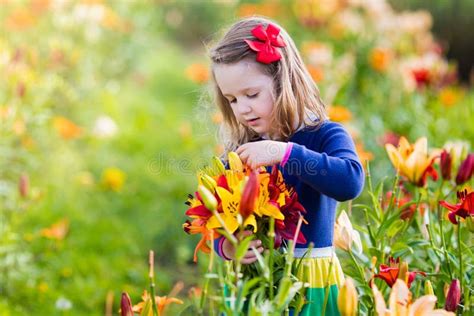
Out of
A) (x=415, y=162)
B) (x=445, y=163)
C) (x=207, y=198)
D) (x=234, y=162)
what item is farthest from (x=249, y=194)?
(x=445, y=163)

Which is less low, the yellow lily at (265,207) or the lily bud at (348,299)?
the yellow lily at (265,207)

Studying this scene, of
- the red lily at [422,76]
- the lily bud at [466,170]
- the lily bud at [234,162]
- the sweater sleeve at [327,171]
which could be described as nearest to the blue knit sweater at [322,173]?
the sweater sleeve at [327,171]

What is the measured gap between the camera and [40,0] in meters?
4.36

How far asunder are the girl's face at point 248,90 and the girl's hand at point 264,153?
0.53ft

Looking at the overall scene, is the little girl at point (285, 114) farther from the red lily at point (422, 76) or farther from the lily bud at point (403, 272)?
the red lily at point (422, 76)

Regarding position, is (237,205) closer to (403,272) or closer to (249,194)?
(249,194)

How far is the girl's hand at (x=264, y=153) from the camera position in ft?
4.73

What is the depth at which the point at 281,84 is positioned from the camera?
164 cm

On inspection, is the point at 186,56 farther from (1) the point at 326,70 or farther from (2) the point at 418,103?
(2) the point at 418,103

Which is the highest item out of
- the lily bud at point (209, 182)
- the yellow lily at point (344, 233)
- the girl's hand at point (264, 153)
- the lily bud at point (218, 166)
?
the girl's hand at point (264, 153)

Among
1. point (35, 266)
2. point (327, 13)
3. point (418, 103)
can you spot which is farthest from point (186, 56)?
point (35, 266)

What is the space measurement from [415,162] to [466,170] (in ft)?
0.41

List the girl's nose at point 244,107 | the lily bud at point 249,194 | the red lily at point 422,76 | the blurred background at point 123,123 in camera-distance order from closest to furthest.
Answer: the lily bud at point 249,194 → the girl's nose at point 244,107 → the blurred background at point 123,123 → the red lily at point 422,76

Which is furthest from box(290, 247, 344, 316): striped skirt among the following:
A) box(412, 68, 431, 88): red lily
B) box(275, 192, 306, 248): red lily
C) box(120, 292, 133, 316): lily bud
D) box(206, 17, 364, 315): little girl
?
box(412, 68, 431, 88): red lily
